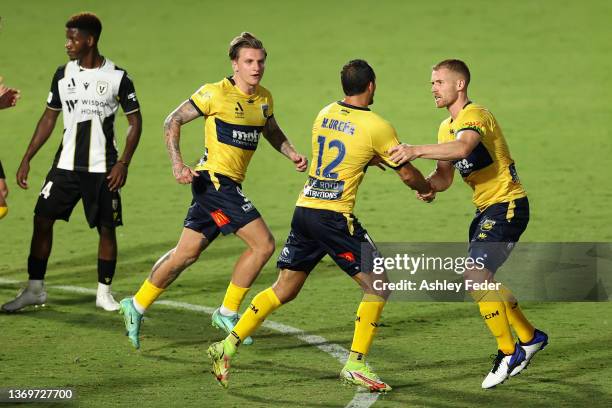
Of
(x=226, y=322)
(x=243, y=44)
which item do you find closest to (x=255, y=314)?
(x=226, y=322)

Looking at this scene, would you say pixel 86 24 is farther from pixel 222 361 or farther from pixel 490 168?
pixel 490 168

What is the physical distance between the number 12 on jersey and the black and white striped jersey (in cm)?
292

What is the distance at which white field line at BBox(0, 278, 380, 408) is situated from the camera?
8977mm

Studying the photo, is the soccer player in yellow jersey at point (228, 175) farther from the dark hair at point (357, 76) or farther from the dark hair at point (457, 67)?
the dark hair at point (457, 67)

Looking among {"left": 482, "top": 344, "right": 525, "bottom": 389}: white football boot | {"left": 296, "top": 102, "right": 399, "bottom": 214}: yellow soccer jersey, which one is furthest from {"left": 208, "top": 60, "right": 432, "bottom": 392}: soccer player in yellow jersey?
{"left": 482, "top": 344, "right": 525, "bottom": 389}: white football boot

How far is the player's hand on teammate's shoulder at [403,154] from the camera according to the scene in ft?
29.4

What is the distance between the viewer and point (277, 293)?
9.44 meters

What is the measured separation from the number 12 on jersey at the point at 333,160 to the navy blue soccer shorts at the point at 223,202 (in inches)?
44.2

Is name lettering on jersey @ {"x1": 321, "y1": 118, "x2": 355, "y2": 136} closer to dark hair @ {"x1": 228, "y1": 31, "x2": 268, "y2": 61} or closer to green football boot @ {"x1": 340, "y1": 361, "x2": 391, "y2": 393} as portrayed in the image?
dark hair @ {"x1": 228, "y1": 31, "x2": 268, "y2": 61}

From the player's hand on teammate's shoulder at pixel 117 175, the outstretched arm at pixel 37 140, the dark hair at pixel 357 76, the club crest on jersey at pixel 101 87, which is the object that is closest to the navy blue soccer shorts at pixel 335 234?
the dark hair at pixel 357 76

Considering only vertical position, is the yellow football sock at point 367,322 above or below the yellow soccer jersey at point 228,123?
below

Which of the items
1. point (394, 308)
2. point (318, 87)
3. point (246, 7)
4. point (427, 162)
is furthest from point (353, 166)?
point (246, 7)

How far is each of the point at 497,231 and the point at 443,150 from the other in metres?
0.85

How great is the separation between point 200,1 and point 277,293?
2067cm
